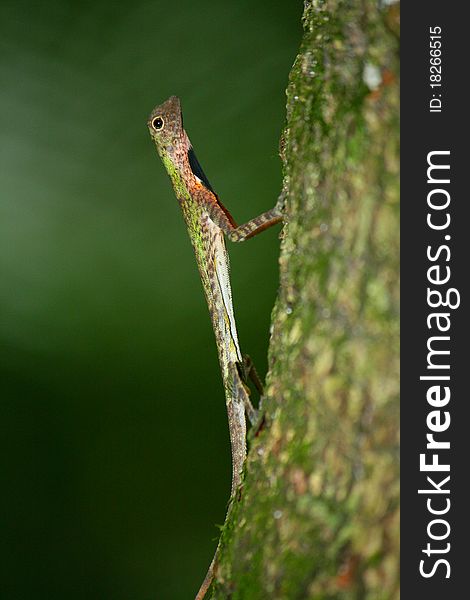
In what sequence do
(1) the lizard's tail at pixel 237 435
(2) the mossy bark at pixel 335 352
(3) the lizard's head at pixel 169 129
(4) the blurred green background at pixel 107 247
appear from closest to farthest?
(2) the mossy bark at pixel 335 352, (1) the lizard's tail at pixel 237 435, (3) the lizard's head at pixel 169 129, (4) the blurred green background at pixel 107 247

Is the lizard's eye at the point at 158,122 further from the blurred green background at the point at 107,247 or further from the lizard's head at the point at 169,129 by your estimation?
the blurred green background at the point at 107,247

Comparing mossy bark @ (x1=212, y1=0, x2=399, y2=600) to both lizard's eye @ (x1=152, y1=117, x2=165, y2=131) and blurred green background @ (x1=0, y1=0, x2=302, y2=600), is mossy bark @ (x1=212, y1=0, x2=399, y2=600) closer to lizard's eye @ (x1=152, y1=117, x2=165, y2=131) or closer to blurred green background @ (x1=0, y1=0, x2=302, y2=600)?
lizard's eye @ (x1=152, y1=117, x2=165, y2=131)

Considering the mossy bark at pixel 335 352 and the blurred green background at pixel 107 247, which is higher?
the blurred green background at pixel 107 247

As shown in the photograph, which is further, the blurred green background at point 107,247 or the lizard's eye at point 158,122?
the blurred green background at point 107,247

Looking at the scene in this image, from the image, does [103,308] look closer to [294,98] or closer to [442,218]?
[294,98]

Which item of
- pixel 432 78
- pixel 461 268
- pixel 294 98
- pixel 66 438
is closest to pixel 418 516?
pixel 461 268

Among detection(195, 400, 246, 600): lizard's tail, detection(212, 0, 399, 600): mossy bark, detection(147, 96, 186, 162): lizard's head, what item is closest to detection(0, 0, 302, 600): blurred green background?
detection(147, 96, 186, 162): lizard's head

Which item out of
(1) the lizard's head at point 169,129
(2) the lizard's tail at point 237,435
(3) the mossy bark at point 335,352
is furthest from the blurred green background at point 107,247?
(3) the mossy bark at point 335,352
